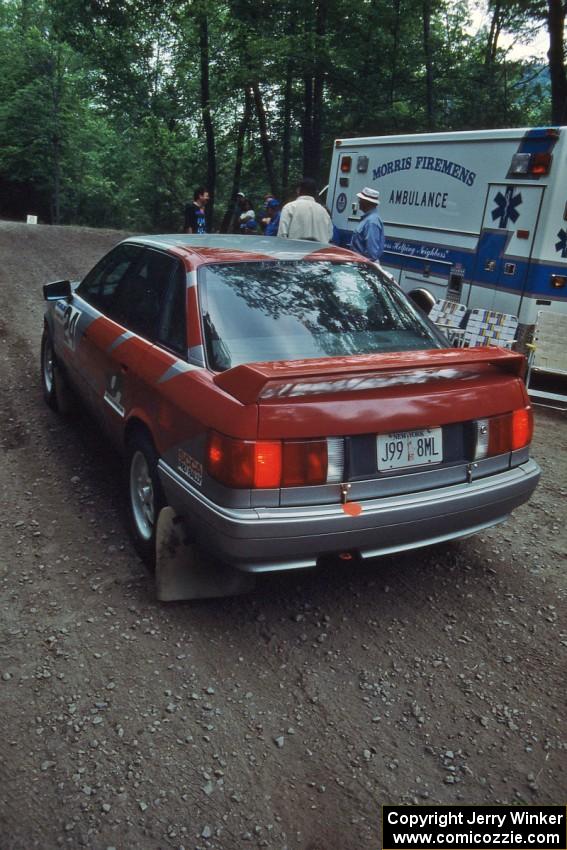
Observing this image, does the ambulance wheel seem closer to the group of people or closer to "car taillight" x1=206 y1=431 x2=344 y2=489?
the group of people

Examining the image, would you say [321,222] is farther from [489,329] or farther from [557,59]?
[557,59]

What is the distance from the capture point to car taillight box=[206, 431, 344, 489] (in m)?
3.05

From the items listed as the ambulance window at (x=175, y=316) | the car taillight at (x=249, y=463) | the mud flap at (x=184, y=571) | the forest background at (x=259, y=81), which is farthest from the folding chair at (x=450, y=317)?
the car taillight at (x=249, y=463)

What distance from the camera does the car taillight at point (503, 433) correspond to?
354cm

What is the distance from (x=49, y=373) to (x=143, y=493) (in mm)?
2915

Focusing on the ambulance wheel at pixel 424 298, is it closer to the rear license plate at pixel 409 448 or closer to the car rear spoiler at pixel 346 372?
the car rear spoiler at pixel 346 372

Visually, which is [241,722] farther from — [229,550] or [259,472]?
[259,472]

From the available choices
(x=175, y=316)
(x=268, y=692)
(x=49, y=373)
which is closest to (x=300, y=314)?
(x=175, y=316)

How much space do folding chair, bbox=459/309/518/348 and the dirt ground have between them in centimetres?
385

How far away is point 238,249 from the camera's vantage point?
14.2ft

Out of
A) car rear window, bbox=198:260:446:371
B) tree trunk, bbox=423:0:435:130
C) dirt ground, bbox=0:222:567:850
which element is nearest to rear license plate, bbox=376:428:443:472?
car rear window, bbox=198:260:446:371

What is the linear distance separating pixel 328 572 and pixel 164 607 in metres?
0.92

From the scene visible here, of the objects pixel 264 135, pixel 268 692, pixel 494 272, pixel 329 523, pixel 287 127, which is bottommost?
pixel 268 692

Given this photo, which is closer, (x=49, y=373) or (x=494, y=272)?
(x=49, y=373)
